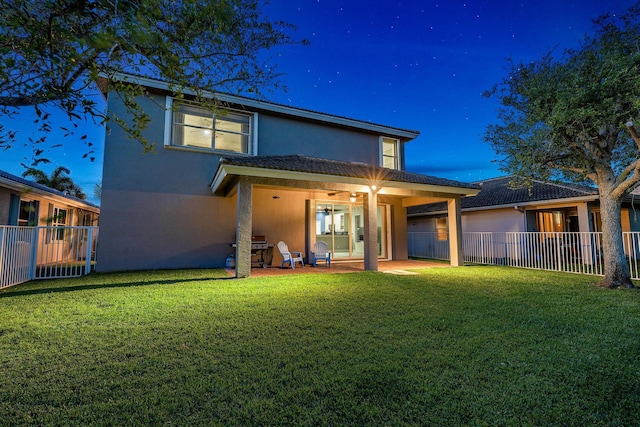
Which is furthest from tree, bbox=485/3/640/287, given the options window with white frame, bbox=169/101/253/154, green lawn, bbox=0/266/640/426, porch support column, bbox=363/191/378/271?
window with white frame, bbox=169/101/253/154

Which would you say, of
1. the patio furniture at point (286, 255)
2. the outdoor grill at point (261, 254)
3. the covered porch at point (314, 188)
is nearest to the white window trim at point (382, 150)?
the covered porch at point (314, 188)

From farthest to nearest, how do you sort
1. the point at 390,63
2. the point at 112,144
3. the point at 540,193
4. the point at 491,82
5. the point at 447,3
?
the point at 390,63 < the point at 540,193 < the point at 447,3 < the point at 112,144 < the point at 491,82

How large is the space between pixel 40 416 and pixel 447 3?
13566 mm

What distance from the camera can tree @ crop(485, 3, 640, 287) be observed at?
19.7 feet

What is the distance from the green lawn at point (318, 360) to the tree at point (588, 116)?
273cm

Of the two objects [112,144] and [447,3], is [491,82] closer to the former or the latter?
[447,3]

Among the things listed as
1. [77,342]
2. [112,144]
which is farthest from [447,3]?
[77,342]

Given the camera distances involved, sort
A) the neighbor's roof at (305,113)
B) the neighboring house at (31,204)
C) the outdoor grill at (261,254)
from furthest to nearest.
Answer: the outdoor grill at (261,254) → the neighbor's roof at (305,113) → the neighboring house at (31,204)

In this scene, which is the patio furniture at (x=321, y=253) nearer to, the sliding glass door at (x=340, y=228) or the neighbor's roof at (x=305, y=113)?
the sliding glass door at (x=340, y=228)

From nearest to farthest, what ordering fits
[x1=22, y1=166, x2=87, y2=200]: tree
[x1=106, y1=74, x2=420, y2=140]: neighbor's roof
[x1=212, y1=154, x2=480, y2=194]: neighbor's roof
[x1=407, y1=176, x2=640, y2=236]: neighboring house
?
[x1=212, y1=154, x2=480, y2=194]: neighbor's roof < [x1=106, y1=74, x2=420, y2=140]: neighbor's roof < [x1=407, y1=176, x2=640, y2=236]: neighboring house < [x1=22, y1=166, x2=87, y2=200]: tree

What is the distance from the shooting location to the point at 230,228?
33.0 feet

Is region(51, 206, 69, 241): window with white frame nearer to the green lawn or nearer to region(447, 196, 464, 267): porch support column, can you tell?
the green lawn

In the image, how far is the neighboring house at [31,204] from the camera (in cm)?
845

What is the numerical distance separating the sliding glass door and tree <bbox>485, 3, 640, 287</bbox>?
5835 mm
